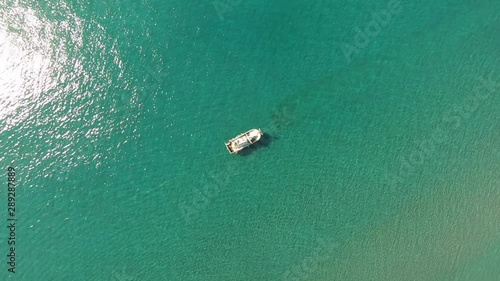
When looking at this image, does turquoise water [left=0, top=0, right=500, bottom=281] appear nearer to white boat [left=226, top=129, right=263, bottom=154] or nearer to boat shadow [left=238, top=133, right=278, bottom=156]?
boat shadow [left=238, top=133, right=278, bottom=156]

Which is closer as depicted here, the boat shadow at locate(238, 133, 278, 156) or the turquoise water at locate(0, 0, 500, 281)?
the turquoise water at locate(0, 0, 500, 281)

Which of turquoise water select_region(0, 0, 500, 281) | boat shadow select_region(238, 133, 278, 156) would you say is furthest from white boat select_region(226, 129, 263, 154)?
turquoise water select_region(0, 0, 500, 281)

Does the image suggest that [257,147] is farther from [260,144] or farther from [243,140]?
[243,140]

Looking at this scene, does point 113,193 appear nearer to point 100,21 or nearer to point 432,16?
point 100,21

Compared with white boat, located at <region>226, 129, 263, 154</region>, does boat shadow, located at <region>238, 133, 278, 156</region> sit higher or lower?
lower

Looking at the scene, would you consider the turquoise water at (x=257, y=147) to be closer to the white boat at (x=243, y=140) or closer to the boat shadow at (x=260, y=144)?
the boat shadow at (x=260, y=144)

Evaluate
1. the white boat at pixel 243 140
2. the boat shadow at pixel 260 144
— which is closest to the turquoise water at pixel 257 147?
the boat shadow at pixel 260 144

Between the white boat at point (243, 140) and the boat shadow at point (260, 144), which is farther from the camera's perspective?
the boat shadow at point (260, 144)
